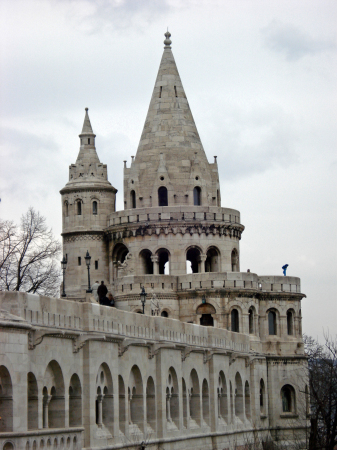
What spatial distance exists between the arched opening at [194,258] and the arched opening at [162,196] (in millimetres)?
3250

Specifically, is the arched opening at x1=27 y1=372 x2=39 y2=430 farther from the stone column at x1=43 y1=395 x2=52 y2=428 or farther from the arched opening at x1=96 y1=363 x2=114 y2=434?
the arched opening at x1=96 y1=363 x2=114 y2=434

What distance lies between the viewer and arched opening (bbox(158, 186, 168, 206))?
68500 millimetres

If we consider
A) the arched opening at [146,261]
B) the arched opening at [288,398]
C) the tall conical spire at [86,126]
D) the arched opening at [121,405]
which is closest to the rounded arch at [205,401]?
the arched opening at [121,405]

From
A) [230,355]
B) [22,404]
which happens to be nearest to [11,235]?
[230,355]

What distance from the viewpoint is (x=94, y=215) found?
69125 mm

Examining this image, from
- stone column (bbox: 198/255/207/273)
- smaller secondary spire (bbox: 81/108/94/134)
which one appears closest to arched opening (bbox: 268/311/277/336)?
stone column (bbox: 198/255/207/273)

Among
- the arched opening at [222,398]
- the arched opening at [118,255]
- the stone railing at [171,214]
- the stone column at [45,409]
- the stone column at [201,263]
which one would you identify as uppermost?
the stone railing at [171,214]

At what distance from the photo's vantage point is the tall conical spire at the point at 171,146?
6856 centimetres

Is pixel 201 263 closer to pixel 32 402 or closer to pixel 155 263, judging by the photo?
pixel 155 263

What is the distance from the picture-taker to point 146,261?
6806 centimetres

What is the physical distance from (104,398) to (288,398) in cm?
2979

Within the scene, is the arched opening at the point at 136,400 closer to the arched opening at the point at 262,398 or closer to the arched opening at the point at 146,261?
the arched opening at the point at 262,398

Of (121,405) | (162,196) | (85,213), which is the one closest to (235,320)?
(162,196)

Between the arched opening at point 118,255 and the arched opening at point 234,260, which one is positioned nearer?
the arched opening at point 118,255
